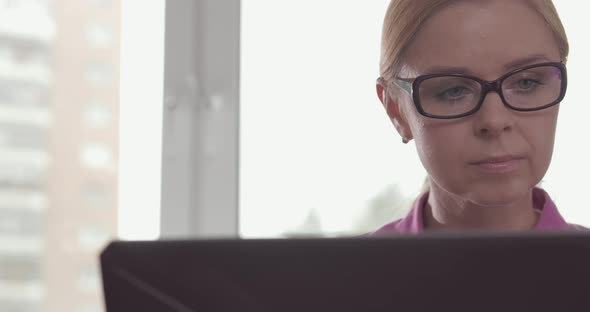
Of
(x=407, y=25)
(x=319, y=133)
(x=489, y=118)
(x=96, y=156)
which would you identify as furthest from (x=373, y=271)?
(x=96, y=156)

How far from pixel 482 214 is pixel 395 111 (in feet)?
0.64

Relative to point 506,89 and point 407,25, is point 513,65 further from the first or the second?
point 407,25

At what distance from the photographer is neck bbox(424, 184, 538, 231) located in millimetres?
1003

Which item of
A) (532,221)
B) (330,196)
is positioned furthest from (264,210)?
(532,221)

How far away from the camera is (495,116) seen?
0.88 m

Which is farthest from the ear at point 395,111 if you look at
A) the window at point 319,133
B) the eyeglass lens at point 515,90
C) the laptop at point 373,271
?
the window at point 319,133

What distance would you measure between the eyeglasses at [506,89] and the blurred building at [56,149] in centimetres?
118

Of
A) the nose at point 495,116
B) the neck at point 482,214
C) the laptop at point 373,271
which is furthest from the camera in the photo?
the neck at point 482,214

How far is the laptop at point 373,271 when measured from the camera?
0.43 metres

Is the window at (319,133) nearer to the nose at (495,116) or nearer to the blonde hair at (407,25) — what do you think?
the blonde hair at (407,25)

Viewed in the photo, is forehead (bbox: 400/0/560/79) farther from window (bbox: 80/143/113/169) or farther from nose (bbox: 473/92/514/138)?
window (bbox: 80/143/113/169)

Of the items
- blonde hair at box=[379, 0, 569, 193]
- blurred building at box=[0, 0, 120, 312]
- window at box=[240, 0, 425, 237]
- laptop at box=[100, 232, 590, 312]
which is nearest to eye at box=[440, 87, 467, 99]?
blonde hair at box=[379, 0, 569, 193]

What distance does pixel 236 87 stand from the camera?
1.89m

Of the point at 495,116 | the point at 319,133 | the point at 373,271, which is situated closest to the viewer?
the point at 373,271
